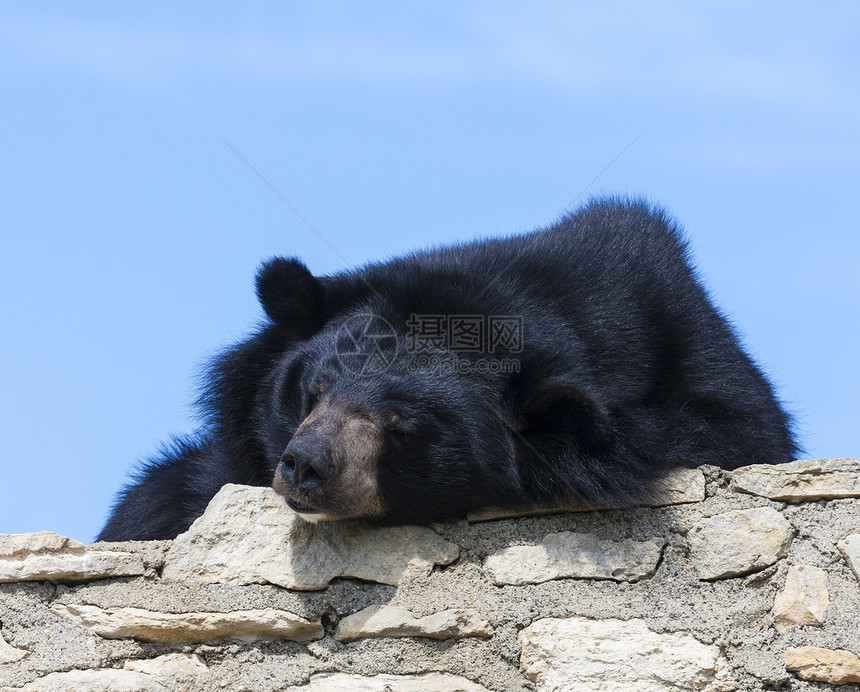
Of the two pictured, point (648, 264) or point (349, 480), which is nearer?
point (349, 480)

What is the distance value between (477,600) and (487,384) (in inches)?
33.6

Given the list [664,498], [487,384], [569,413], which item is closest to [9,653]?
[487,384]

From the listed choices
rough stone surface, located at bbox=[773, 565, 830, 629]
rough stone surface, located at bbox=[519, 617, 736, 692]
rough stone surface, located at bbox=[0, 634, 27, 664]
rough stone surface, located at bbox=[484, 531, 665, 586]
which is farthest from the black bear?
rough stone surface, located at bbox=[0, 634, 27, 664]

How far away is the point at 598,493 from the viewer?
353cm

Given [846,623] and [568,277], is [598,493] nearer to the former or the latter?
[846,623]

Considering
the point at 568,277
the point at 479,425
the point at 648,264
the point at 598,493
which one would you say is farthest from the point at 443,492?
the point at 648,264

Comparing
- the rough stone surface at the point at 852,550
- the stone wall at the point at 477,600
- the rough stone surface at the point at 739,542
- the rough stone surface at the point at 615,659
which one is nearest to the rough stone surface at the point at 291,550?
the stone wall at the point at 477,600

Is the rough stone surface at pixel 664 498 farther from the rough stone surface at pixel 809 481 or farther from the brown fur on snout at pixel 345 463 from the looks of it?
the brown fur on snout at pixel 345 463

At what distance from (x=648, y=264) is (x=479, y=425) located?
1224mm

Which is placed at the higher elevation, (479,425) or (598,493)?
(479,425)

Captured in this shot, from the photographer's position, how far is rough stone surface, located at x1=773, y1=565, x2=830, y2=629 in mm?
3230

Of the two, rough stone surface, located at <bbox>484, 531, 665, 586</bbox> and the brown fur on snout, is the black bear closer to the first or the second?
the brown fur on snout

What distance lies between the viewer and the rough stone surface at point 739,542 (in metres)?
3.35

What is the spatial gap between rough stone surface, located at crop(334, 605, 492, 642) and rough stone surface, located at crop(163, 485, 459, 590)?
13 centimetres
